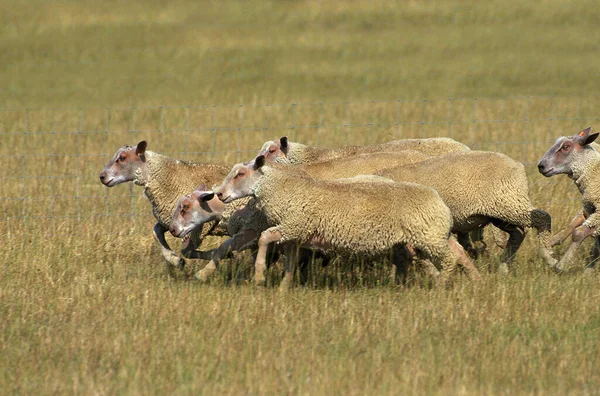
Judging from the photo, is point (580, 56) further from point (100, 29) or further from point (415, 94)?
point (100, 29)

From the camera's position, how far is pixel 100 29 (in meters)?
31.4

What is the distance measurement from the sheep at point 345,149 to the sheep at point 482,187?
4.95 ft

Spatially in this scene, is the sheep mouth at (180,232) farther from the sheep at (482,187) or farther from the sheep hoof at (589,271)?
the sheep hoof at (589,271)

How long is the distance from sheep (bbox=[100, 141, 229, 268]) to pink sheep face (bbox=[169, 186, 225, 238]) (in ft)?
1.63

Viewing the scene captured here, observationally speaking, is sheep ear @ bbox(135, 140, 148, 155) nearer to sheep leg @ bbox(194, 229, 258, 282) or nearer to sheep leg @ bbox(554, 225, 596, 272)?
sheep leg @ bbox(194, 229, 258, 282)

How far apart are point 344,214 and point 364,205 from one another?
0.18 meters

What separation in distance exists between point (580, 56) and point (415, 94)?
7074 millimetres

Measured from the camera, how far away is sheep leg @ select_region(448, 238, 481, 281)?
8.23 metres

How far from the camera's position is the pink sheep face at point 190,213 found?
8.61 m

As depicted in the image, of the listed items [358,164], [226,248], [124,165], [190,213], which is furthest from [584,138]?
[124,165]

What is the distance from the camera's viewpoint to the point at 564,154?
355 inches

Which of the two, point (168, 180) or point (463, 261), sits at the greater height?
point (168, 180)

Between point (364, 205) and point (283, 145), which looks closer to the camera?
point (364, 205)

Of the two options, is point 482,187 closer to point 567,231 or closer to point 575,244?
point 575,244
